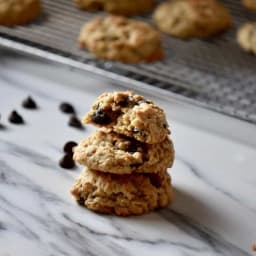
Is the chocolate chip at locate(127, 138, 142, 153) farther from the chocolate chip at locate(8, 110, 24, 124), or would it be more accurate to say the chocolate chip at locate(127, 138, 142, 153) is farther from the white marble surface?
the chocolate chip at locate(8, 110, 24, 124)

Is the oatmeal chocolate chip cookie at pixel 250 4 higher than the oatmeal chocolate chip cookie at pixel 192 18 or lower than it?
A: higher

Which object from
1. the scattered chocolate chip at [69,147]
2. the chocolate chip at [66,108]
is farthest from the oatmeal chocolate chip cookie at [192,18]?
the scattered chocolate chip at [69,147]

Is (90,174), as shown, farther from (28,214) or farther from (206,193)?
(206,193)

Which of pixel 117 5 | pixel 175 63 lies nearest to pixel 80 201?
Answer: pixel 175 63

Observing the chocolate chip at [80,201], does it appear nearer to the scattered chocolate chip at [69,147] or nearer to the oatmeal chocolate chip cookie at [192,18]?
the scattered chocolate chip at [69,147]

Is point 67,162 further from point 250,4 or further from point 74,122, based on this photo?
point 250,4

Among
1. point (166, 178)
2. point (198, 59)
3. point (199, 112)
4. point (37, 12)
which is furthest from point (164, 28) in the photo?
point (166, 178)

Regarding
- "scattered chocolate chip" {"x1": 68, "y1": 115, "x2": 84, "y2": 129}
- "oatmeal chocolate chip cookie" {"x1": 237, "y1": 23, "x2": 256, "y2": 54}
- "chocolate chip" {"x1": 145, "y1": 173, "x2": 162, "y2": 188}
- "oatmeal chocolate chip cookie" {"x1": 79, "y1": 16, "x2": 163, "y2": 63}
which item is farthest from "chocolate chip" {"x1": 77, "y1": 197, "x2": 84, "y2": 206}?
"oatmeal chocolate chip cookie" {"x1": 237, "y1": 23, "x2": 256, "y2": 54}
